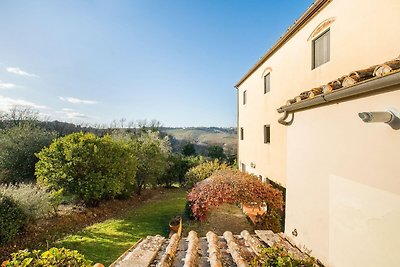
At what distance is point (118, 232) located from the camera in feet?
45.5

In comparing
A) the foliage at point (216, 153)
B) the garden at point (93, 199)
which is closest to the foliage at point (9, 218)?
the garden at point (93, 199)

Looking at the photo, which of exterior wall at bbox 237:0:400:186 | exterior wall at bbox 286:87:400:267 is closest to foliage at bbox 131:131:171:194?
exterior wall at bbox 237:0:400:186

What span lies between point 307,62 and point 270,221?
711 cm

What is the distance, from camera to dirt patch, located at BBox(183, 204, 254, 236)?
12719mm

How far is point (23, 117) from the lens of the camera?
47.3 m

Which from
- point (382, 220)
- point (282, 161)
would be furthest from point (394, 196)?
point (282, 161)

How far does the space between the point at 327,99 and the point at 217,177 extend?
28.3 ft

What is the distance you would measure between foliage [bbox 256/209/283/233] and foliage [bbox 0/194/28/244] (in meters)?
11.2

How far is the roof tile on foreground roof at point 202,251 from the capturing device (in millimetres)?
4844

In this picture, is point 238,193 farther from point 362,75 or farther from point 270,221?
point 362,75

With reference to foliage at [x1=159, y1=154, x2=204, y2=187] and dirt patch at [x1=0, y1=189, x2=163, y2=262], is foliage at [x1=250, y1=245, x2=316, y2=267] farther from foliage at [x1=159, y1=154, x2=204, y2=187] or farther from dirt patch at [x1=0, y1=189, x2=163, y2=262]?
foliage at [x1=159, y1=154, x2=204, y2=187]

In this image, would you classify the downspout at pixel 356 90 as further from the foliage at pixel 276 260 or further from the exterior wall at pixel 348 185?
the foliage at pixel 276 260

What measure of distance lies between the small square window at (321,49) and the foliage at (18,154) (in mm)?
24032

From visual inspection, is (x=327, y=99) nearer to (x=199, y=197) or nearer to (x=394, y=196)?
(x=394, y=196)
